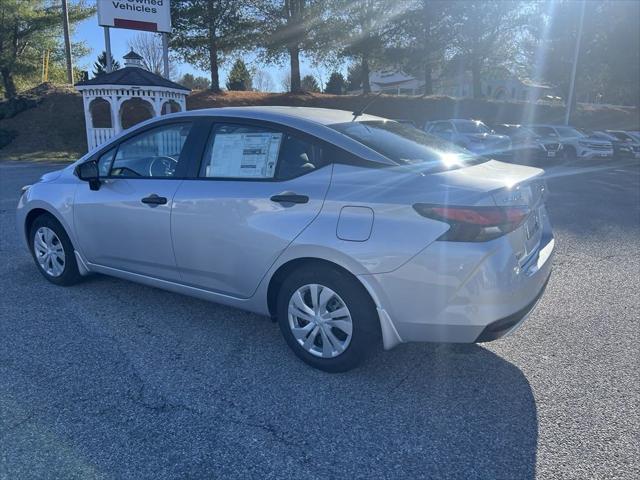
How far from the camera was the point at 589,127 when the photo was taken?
35.8 metres

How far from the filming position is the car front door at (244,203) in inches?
127

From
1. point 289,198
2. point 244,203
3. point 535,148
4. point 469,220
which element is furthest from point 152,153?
point 535,148

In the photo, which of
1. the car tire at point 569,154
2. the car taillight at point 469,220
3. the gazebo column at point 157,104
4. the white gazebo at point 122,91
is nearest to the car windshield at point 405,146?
the car taillight at point 469,220

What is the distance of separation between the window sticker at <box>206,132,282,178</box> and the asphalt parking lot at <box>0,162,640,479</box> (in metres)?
1.22

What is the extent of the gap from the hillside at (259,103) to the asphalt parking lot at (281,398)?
17744 mm

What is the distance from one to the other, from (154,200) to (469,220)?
2.30 m

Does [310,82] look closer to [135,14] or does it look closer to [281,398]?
[135,14]

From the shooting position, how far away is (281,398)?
304 centimetres

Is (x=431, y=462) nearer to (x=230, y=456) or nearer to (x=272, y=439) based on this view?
(x=272, y=439)

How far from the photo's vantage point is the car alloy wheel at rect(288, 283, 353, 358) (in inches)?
124

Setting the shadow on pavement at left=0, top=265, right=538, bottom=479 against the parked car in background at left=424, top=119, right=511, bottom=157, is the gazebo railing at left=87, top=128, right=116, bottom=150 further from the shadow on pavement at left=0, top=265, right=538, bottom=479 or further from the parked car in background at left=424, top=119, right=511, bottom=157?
the shadow on pavement at left=0, top=265, right=538, bottom=479

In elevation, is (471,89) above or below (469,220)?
above

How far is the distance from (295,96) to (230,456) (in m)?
28.2

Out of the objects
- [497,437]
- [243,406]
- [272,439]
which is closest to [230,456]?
[272,439]
